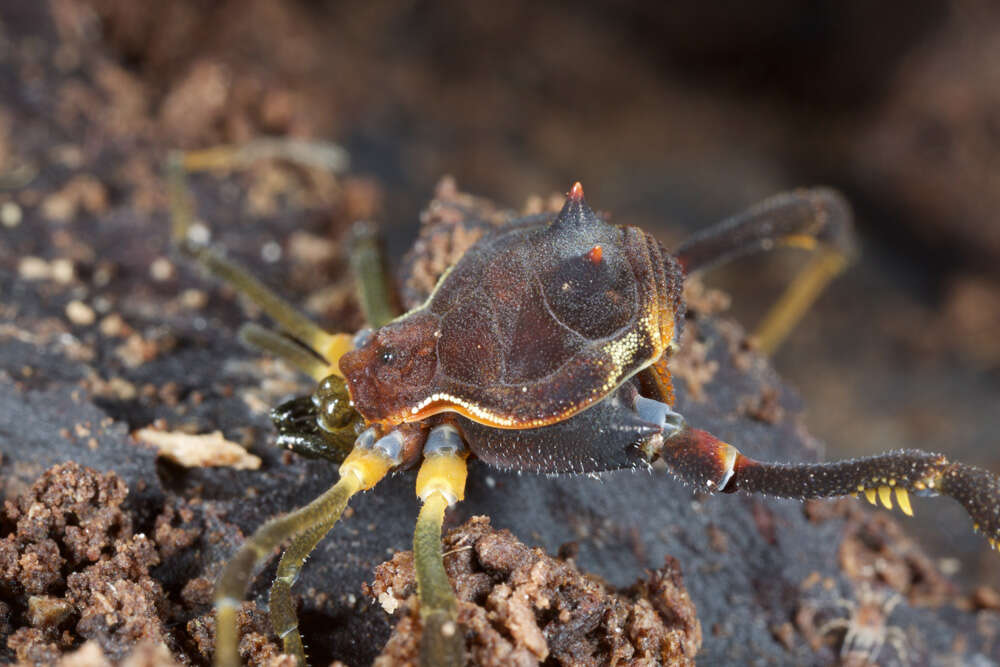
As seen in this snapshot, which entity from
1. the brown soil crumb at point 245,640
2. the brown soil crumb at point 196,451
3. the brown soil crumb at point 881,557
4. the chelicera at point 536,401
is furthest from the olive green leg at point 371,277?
the brown soil crumb at point 881,557

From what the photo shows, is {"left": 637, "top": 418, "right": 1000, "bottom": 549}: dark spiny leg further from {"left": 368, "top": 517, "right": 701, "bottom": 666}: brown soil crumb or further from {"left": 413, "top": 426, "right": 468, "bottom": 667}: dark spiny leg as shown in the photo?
{"left": 413, "top": 426, "right": 468, "bottom": 667}: dark spiny leg

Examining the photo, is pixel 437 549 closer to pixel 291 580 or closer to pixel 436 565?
pixel 436 565

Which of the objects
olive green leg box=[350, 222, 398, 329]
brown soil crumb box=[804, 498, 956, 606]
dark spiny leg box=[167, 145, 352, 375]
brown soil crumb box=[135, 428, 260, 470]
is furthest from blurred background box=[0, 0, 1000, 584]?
brown soil crumb box=[135, 428, 260, 470]

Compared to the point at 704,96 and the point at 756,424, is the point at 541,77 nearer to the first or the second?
the point at 704,96

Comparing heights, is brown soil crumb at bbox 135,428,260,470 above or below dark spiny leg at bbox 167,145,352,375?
below

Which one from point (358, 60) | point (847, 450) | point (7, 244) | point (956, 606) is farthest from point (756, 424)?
point (358, 60)

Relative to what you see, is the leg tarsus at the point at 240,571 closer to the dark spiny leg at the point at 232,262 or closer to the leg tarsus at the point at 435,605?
the leg tarsus at the point at 435,605

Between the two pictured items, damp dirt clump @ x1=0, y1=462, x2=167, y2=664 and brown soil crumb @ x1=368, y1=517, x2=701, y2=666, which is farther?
damp dirt clump @ x1=0, y1=462, x2=167, y2=664
